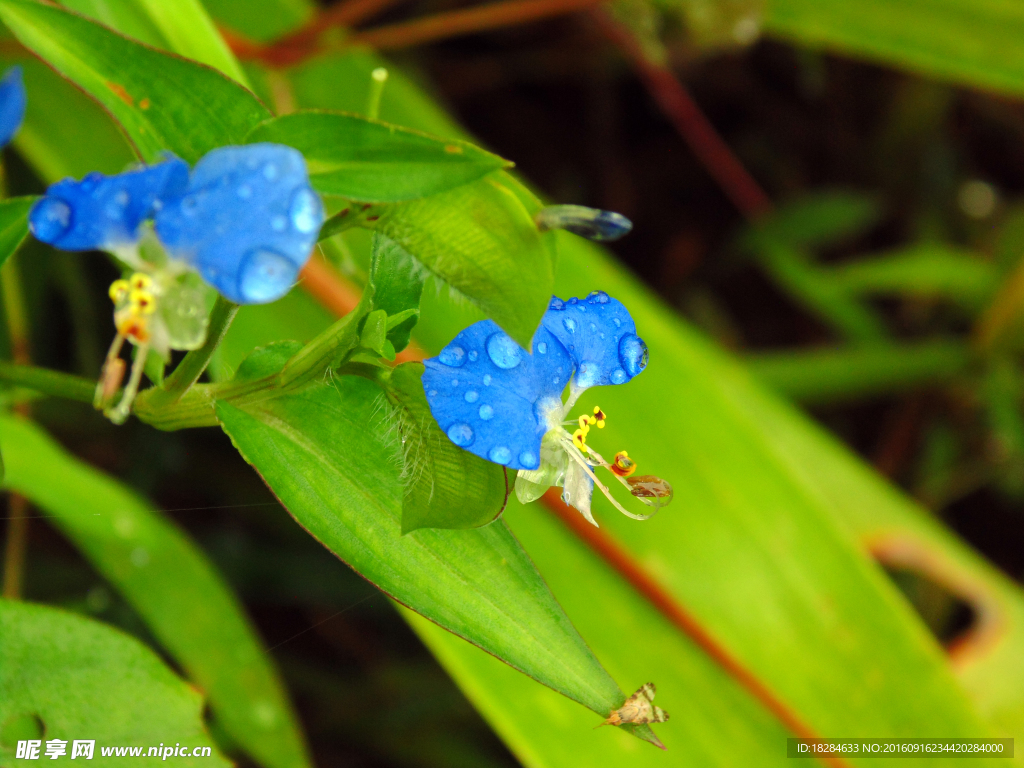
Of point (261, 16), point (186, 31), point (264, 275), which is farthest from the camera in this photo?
point (261, 16)

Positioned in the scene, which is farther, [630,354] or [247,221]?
[630,354]

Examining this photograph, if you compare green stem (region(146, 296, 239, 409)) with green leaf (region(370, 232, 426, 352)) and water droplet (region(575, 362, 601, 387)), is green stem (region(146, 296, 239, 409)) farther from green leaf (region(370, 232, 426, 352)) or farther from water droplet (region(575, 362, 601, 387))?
water droplet (region(575, 362, 601, 387))

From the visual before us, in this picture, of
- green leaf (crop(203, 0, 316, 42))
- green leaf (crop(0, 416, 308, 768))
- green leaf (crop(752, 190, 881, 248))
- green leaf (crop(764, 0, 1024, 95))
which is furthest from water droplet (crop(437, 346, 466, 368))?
green leaf (crop(752, 190, 881, 248))

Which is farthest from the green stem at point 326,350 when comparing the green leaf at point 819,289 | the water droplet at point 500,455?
the green leaf at point 819,289

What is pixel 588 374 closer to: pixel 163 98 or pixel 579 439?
pixel 579 439

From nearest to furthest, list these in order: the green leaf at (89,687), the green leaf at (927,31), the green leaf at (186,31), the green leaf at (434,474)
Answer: the green leaf at (434,474) → the green leaf at (89,687) → the green leaf at (186,31) → the green leaf at (927,31)

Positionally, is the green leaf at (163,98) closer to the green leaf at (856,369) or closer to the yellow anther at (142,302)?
the yellow anther at (142,302)

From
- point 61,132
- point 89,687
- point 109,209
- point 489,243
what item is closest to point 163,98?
point 109,209

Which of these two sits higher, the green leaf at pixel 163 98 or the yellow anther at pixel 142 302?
the green leaf at pixel 163 98
